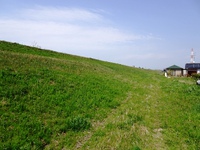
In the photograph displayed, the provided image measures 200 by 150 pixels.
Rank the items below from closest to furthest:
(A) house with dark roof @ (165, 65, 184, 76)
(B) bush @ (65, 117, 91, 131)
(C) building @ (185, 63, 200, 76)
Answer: (B) bush @ (65, 117, 91, 131)
(A) house with dark roof @ (165, 65, 184, 76)
(C) building @ (185, 63, 200, 76)

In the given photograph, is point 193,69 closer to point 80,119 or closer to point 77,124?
point 80,119

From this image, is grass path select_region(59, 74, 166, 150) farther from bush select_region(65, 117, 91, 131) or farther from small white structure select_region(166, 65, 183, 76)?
small white structure select_region(166, 65, 183, 76)

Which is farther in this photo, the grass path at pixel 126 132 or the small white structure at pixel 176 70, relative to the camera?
the small white structure at pixel 176 70

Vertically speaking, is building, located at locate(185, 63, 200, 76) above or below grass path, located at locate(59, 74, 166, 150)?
above

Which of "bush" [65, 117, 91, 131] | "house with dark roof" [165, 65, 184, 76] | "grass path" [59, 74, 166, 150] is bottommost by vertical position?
"grass path" [59, 74, 166, 150]

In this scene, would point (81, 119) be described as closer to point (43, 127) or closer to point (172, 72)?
point (43, 127)

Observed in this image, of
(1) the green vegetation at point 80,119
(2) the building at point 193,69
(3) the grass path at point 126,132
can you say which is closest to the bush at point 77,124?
(1) the green vegetation at point 80,119

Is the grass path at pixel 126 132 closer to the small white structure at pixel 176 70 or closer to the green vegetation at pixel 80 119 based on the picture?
the green vegetation at pixel 80 119

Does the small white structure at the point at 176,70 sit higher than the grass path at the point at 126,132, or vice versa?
the small white structure at the point at 176,70

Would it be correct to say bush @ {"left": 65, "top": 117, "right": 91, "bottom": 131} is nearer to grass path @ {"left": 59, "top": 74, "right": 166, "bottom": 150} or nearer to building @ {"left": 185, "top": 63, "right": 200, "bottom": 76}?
grass path @ {"left": 59, "top": 74, "right": 166, "bottom": 150}

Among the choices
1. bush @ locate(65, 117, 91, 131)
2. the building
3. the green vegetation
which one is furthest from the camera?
the building

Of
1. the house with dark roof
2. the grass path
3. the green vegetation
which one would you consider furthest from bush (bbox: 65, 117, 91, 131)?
the house with dark roof

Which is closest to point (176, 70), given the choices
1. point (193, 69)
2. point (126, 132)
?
point (193, 69)

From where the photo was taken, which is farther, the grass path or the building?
the building
